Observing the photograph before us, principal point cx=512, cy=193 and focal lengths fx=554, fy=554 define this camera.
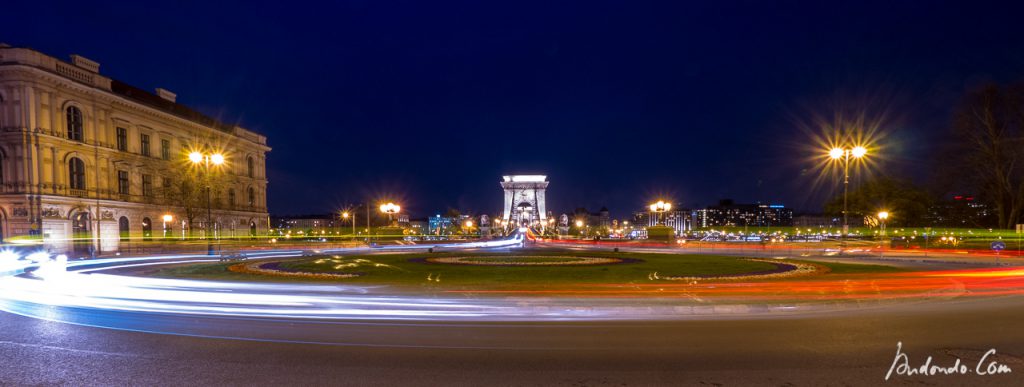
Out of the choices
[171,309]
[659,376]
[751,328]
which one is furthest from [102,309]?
[751,328]

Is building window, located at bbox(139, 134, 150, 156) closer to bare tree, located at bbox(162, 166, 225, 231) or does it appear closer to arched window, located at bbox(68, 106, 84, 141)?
bare tree, located at bbox(162, 166, 225, 231)

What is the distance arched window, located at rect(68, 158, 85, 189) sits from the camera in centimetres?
4185

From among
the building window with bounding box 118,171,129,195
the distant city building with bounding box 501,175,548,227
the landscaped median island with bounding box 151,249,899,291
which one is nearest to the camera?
the landscaped median island with bounding box 151,249,899,291

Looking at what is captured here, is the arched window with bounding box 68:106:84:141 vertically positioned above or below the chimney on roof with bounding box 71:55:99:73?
below

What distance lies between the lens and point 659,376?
6570 mm

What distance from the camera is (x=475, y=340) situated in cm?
852

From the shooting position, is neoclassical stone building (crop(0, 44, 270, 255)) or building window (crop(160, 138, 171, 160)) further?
building window (crop(160, 138, 171, 160))

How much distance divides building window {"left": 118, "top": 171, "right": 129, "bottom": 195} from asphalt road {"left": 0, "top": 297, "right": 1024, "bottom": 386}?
4444 cm

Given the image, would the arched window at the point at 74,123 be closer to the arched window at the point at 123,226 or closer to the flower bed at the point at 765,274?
the arched window at the point at 123,226

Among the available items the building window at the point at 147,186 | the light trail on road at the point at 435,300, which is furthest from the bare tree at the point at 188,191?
the light trail on road at the point at 435,300

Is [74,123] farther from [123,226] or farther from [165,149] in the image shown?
[165,149]

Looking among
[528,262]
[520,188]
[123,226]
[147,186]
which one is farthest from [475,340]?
[520,188]

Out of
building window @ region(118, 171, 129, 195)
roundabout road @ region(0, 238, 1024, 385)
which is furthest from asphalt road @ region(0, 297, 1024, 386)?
building window @ region(118, 171, 129, 195)

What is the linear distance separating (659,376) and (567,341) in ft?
6.79
